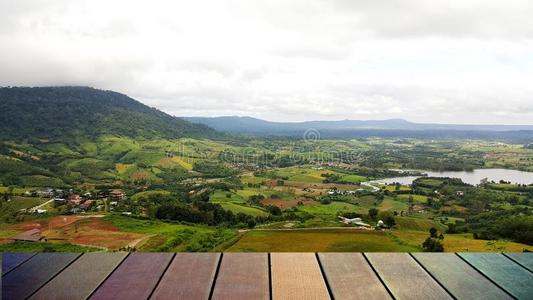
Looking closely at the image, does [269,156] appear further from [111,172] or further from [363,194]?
[363,194]

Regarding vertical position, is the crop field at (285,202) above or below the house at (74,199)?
below

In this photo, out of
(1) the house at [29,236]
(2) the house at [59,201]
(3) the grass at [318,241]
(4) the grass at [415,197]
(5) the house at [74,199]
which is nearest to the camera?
(3) the grass at [318,241]

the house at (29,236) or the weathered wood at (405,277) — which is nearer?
the weathered wood at (405,277)

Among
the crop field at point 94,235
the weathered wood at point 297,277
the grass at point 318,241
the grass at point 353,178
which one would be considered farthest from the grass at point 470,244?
the grass at point 353,178

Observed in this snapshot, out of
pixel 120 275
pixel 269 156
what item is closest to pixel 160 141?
pixel 269 156

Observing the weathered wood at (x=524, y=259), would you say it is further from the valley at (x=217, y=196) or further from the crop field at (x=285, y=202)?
the crop field at (x=285, y=202)

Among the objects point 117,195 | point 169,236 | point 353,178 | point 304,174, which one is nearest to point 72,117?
point 304,174
